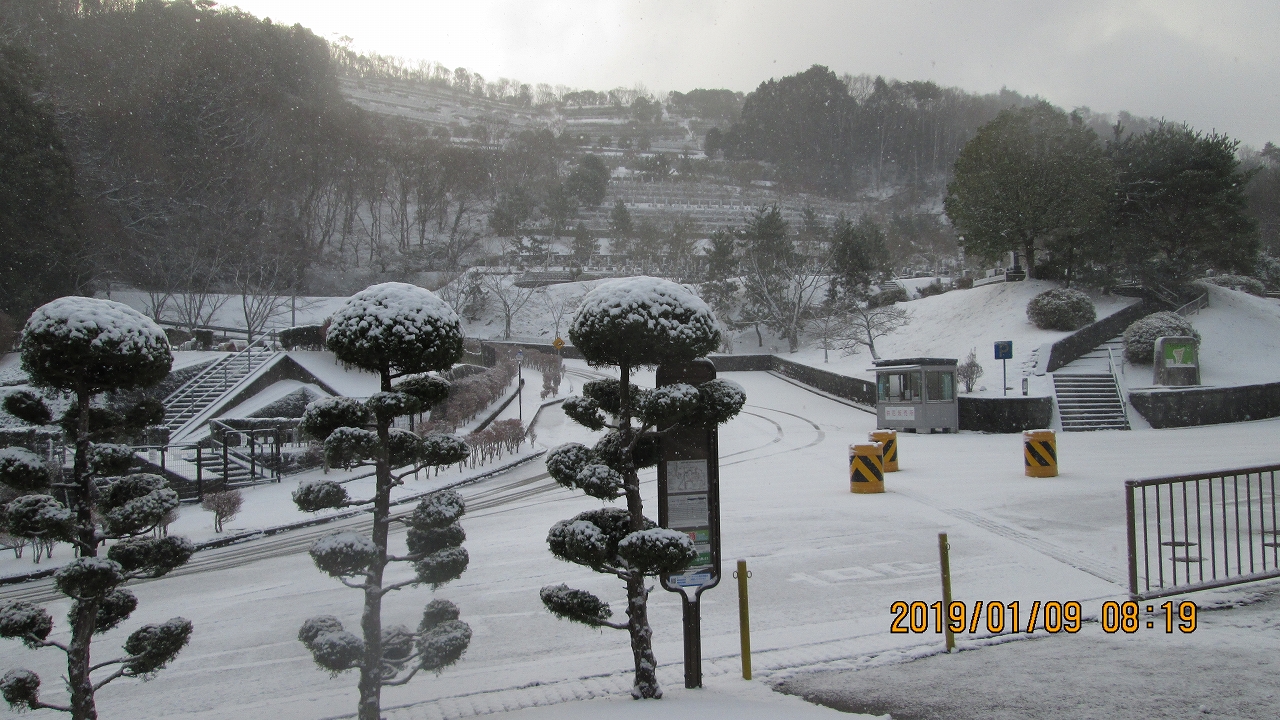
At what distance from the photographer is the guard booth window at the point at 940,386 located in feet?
83.3

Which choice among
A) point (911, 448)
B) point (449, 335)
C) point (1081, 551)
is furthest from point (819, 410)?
point (449, 335)

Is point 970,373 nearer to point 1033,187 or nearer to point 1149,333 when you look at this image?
point 1149,333

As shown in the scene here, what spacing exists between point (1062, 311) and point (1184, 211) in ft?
35.7

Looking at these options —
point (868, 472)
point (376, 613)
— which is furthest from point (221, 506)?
point (868, 472)

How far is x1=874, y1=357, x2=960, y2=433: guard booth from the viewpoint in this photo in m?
25.4

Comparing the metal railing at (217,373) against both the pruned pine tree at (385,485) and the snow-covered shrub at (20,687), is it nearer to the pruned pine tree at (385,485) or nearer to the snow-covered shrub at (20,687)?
the snow-covered shrub at (20,687)

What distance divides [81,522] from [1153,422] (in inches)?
1116

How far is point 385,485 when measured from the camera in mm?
4871

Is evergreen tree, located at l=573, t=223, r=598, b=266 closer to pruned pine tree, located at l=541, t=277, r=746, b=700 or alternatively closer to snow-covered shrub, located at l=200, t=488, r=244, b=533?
snow-covered shrub, located at l=200, t=488, r=244, b=533

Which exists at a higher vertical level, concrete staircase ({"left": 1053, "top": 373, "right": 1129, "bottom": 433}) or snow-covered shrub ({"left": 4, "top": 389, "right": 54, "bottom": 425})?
snow-covered shrub ({"left": 4, "top": 389, "right": 54, "bottom": 425})

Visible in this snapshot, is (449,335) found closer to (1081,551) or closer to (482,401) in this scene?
(1081,551)

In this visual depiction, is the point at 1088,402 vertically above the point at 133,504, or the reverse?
the point at 133,504

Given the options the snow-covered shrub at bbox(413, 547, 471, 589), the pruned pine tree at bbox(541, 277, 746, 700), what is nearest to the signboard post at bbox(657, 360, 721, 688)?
the pruned pine tree at bbox(541, 277, 746, 700)
